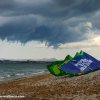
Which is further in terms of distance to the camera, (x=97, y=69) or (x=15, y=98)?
(x=97, y=69)

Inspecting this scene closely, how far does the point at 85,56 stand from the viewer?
1591 inches

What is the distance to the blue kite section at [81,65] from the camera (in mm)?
39128

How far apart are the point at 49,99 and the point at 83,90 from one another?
380 cm

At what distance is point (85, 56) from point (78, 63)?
5.45 feet

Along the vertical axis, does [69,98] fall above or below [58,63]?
below

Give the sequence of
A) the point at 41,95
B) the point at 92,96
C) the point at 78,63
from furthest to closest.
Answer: the point at 78,63 < the point at 41,95 < the point at 92,96

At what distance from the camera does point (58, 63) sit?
136 ft

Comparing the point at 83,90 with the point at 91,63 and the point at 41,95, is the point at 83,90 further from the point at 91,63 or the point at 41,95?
the point at 91,63

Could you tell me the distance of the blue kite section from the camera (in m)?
39.1

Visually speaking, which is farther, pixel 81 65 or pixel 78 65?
pixel 81 65

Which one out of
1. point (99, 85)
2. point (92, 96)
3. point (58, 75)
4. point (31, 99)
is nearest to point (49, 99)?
point (31, 99)

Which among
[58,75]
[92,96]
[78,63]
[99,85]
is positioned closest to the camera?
[92,96]

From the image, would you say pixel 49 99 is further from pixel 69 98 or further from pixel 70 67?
pixel 70 67

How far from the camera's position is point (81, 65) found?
3931 cm
